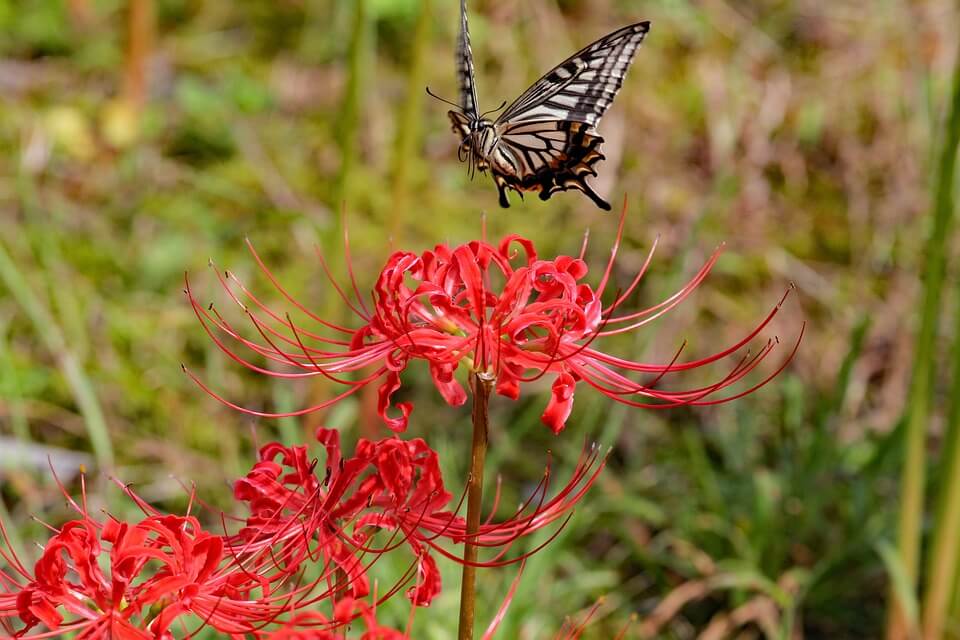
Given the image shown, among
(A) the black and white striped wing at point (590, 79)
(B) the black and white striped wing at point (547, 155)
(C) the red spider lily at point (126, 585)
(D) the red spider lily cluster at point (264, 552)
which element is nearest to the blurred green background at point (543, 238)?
(B) the black and white striped wing at point (547, 155)

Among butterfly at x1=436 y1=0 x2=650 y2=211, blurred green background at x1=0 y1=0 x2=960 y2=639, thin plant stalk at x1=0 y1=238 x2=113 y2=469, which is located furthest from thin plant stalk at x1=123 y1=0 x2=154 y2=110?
butterfly at x1=436 y1=0 x2=650 y2=211

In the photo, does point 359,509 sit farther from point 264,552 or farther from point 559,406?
point 559,406

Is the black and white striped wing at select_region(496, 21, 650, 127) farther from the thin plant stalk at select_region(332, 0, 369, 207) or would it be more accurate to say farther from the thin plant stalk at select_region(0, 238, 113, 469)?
the thin plant stalk at select_region(0, 238, 113, 469)

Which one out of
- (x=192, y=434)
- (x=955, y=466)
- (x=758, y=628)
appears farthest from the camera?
(x=192, y=434)

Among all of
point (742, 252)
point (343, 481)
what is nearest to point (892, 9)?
point (742, 252)

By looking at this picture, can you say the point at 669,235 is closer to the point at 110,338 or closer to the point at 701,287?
the point at 701,287
